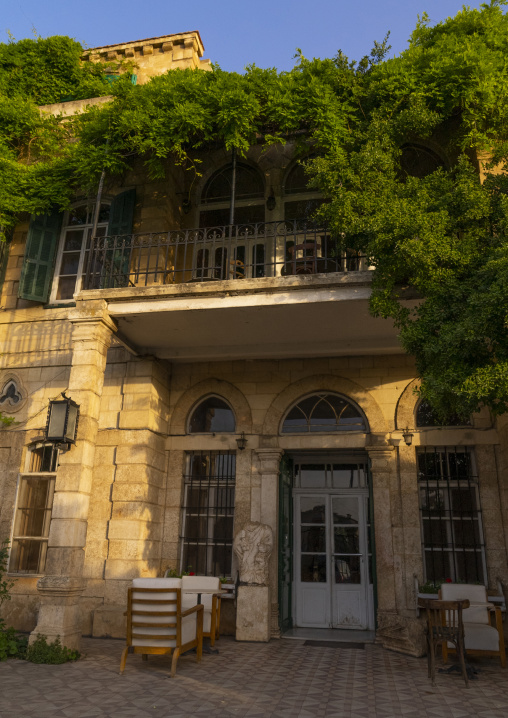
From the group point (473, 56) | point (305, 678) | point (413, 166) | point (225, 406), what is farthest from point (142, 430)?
point (473, 56)

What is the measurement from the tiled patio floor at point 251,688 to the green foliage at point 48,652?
11 cm

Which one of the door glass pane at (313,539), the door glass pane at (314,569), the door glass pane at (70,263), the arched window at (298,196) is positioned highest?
the arched window at (298,196)

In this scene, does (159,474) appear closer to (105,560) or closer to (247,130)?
(105,560)

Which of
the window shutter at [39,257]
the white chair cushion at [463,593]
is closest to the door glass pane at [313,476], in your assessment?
the white chair cushion at [463,593]

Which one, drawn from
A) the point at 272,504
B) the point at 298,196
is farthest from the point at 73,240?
the point at 272,504

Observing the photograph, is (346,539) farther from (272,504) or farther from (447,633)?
(447,633)

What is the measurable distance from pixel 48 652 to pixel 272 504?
3.63 metres

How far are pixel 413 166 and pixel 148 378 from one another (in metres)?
5.69

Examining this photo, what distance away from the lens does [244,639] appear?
25.1ft

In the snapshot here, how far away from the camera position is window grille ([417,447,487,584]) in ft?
26.5

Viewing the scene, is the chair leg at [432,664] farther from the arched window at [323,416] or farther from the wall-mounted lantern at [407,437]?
the arched window at [323,416]

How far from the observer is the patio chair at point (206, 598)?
23.2 feet

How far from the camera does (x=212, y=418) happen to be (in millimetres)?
9539

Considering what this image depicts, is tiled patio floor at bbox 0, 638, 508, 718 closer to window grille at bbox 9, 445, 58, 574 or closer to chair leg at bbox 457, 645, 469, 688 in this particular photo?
chair leg at bbox 457, 645, 469, 688
